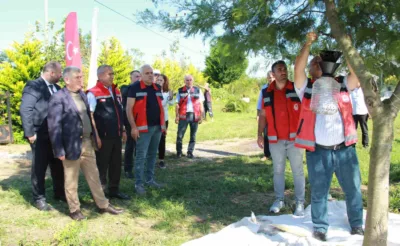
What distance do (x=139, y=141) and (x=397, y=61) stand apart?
143 inches

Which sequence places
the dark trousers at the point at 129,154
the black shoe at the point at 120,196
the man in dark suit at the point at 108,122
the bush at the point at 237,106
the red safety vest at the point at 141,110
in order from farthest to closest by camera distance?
the bush at the point at 237,106
the dark trousers at the point at 129,154
the red safety vest at the point at 141,110
the black shoe at the point at 120,196
the man in dark suit at the point at 108,122

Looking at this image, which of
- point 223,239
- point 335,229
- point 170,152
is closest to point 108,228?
point 223,239

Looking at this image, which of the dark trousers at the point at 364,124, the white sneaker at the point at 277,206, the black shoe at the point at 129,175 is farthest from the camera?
the dark trousers at the point at 364,124

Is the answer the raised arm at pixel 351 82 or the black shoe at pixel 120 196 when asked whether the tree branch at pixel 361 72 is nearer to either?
the raised arm at pixel 351 82

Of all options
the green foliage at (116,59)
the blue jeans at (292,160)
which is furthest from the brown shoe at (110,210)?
the green foliage at (116,59)

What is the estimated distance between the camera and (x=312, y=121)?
12.5 ft

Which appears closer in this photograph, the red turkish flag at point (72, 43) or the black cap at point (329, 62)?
the black cap at point (329, 62)

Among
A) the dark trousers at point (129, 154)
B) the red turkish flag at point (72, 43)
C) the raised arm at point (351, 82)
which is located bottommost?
the dark trousers at point (129, 154)

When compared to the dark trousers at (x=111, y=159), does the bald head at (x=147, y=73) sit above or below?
above

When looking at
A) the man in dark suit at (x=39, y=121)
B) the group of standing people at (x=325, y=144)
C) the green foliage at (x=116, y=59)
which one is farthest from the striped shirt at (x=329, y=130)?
→ the green foliage at (x=116, y=59)

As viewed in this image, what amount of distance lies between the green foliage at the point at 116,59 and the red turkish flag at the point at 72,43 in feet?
30.5

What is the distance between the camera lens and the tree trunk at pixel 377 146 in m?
3.08

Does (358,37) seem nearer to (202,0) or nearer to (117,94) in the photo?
(202,0)

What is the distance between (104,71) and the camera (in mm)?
5301
